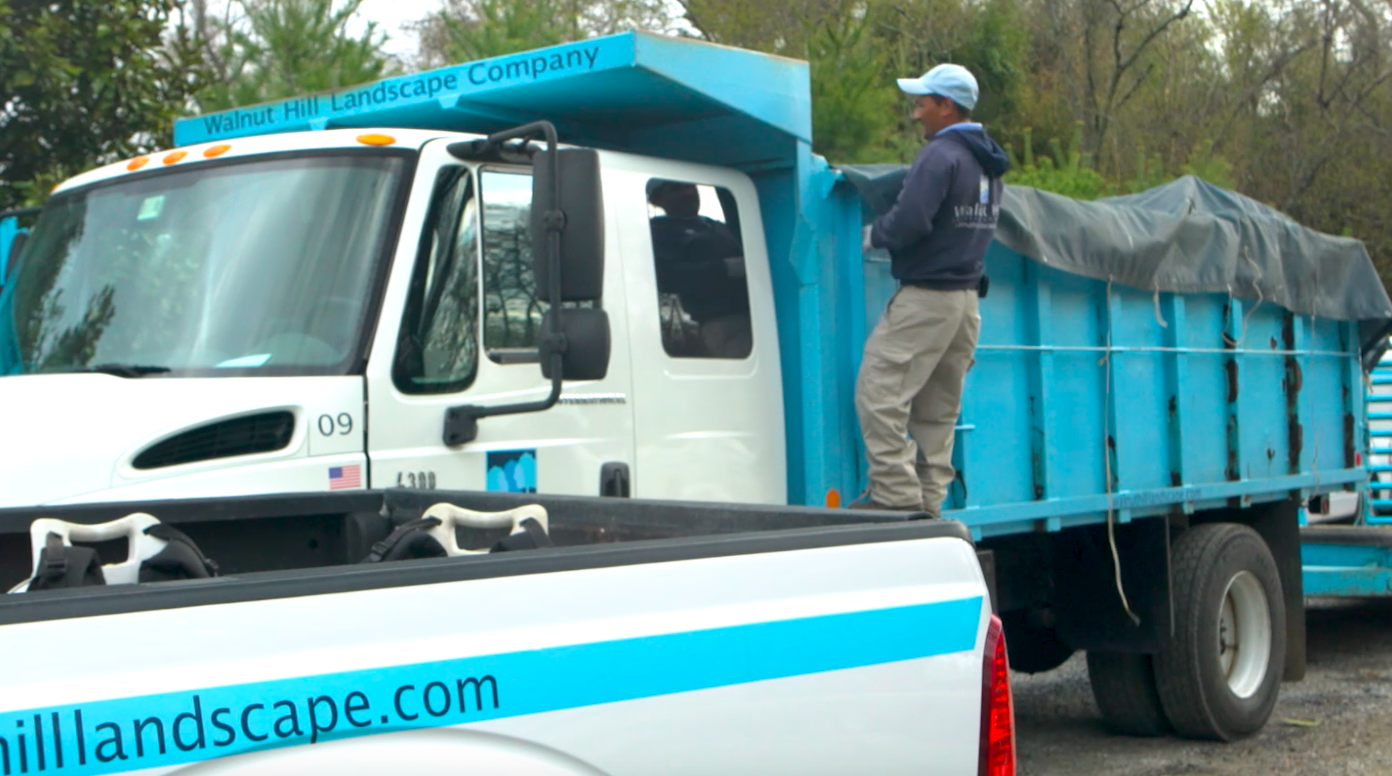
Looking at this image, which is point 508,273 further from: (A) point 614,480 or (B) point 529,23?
(B) point 529,23

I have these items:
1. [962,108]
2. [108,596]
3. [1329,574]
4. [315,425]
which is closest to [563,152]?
[315,425]

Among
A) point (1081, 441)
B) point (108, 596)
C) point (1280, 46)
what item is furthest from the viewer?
point (1280, 46)

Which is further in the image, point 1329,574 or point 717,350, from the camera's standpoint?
point 1329,574

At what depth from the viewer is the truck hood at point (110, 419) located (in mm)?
3875

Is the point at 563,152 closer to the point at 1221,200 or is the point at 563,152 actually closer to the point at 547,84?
the point at 547,84

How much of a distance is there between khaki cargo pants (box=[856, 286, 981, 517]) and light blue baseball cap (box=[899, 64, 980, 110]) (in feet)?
2.58

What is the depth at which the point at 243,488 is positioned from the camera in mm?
4160

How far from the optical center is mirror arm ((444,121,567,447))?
13.9ft

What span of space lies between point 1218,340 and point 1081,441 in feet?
4.13

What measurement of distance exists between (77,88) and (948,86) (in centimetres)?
552

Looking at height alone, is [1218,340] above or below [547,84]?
below

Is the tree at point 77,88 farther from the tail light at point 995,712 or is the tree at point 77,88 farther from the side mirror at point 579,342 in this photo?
the tail light at point 995,712

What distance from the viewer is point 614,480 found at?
4.98 metres

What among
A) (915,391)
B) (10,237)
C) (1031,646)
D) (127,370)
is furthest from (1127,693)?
(10,237)
